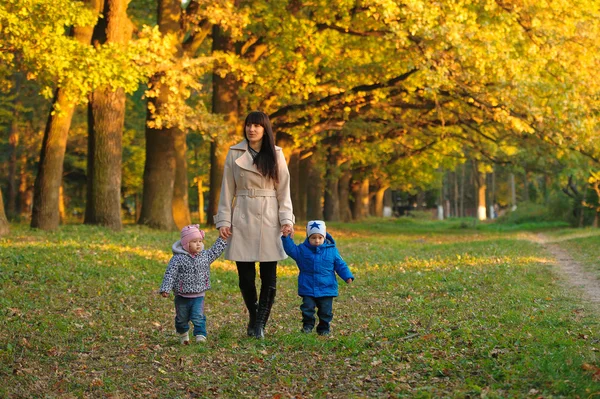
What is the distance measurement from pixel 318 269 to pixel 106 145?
1566cm

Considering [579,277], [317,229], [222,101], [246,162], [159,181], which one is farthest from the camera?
[222,101]

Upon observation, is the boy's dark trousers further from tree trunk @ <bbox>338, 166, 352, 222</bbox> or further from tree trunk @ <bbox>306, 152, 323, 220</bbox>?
tree trunk @ <bbox>338, 166, 352, 222</bbox>

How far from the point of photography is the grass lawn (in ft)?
23.9

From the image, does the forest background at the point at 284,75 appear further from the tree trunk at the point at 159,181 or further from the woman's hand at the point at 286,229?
the woman's hand at the point at 286,229

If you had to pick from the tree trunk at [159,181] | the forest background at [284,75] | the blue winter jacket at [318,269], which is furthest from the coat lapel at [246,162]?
the tree trunk at [159,181]

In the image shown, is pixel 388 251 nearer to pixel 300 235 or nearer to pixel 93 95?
pixel 300 235

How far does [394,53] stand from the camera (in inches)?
1172

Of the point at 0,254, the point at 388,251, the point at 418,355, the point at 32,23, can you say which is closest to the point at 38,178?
the point at 32,23

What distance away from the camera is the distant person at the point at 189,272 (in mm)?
9336

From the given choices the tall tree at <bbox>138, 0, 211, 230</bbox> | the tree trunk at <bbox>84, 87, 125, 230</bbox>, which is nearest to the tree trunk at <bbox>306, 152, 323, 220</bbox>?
the tall tree at <bbox>138, 0, 211, 230</bbox>

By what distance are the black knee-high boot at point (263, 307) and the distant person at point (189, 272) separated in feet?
2.05

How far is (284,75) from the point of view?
96.1 ft

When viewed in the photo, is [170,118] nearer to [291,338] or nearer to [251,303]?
[251,303]

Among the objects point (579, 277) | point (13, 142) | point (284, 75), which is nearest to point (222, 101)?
point (284, 75)
